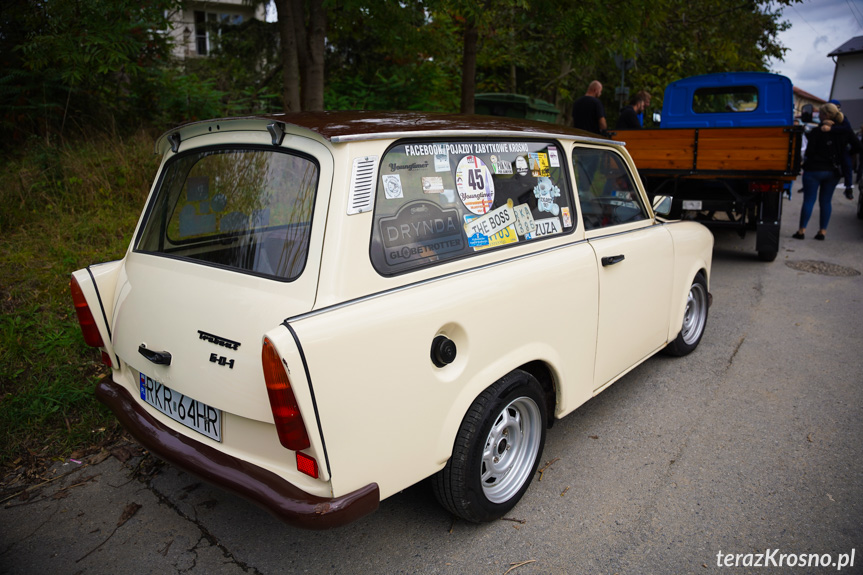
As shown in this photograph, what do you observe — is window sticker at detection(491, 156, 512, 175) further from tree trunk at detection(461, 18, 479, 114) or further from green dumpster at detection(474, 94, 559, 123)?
green dumpster at detection(474, 94, 559, 123)

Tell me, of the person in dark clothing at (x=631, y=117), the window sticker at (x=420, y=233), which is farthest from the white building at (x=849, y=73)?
the window sticker at (x=420, y=233)

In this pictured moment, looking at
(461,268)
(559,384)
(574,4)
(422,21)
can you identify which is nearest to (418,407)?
(461,268)

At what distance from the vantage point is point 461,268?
2.50 metres

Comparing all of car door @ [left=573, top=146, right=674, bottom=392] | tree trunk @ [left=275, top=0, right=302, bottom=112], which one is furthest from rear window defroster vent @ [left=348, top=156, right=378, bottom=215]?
tree trunk @ [left=275, top=0, right=302, bottom=112]

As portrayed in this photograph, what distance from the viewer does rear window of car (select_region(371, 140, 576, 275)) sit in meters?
2.29

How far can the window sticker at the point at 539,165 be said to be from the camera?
298 cm

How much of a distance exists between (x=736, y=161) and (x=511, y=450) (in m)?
6.19

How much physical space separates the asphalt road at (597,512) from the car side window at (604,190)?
1.27 meters

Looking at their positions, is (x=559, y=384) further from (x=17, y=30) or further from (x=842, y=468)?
(x=17, y=30)

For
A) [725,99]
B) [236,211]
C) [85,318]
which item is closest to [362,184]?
[236,211]

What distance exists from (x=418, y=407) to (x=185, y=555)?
4.26 feet

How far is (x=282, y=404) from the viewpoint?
75.3 inches

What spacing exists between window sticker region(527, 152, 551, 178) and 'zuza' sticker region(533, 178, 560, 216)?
0.10 feet

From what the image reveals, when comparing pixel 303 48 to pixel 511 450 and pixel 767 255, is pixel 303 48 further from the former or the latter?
pixel 767 255
